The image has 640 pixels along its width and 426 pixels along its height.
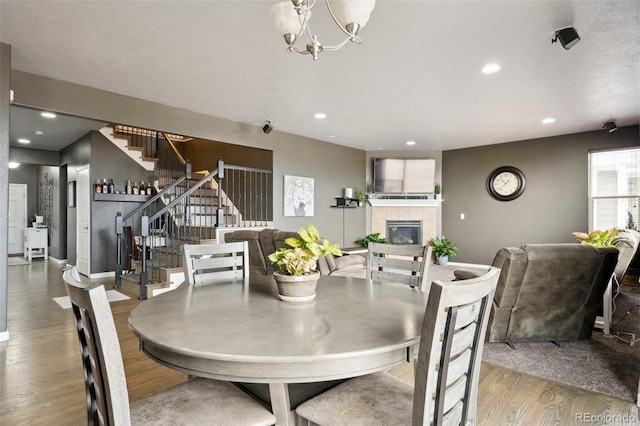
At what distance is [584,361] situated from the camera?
8.89 feet

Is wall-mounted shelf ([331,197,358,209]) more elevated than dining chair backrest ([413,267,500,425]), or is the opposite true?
wall-mounted shelf ([331,197,358,209])

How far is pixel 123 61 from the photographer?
3.39 metres

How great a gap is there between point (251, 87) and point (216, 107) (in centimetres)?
101

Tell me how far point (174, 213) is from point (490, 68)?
5708mm

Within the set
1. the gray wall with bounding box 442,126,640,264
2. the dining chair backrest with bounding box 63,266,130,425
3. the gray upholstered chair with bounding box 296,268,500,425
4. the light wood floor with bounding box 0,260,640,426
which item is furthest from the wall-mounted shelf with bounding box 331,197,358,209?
the dining chair backrest with bounding box 63,266,130,425

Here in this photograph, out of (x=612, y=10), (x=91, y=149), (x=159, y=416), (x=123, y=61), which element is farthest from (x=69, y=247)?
(x=612, y=10)

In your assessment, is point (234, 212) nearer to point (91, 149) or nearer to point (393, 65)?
point (91, 149)

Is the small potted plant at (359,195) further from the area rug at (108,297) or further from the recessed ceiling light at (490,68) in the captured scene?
the area rug at (108,297)

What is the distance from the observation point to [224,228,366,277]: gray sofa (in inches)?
152

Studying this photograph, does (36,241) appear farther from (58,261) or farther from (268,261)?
(268,261)

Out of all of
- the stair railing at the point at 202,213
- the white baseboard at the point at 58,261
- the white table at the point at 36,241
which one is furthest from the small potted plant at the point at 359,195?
the white table at the point at 36,241

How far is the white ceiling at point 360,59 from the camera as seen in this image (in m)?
2.57

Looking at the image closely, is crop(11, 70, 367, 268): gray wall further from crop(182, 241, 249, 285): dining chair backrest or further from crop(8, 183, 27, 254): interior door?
crop(8, 183, 27, 254): interior door

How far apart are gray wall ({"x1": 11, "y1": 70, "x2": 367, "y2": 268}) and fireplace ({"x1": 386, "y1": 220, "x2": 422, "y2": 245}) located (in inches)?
26.3
